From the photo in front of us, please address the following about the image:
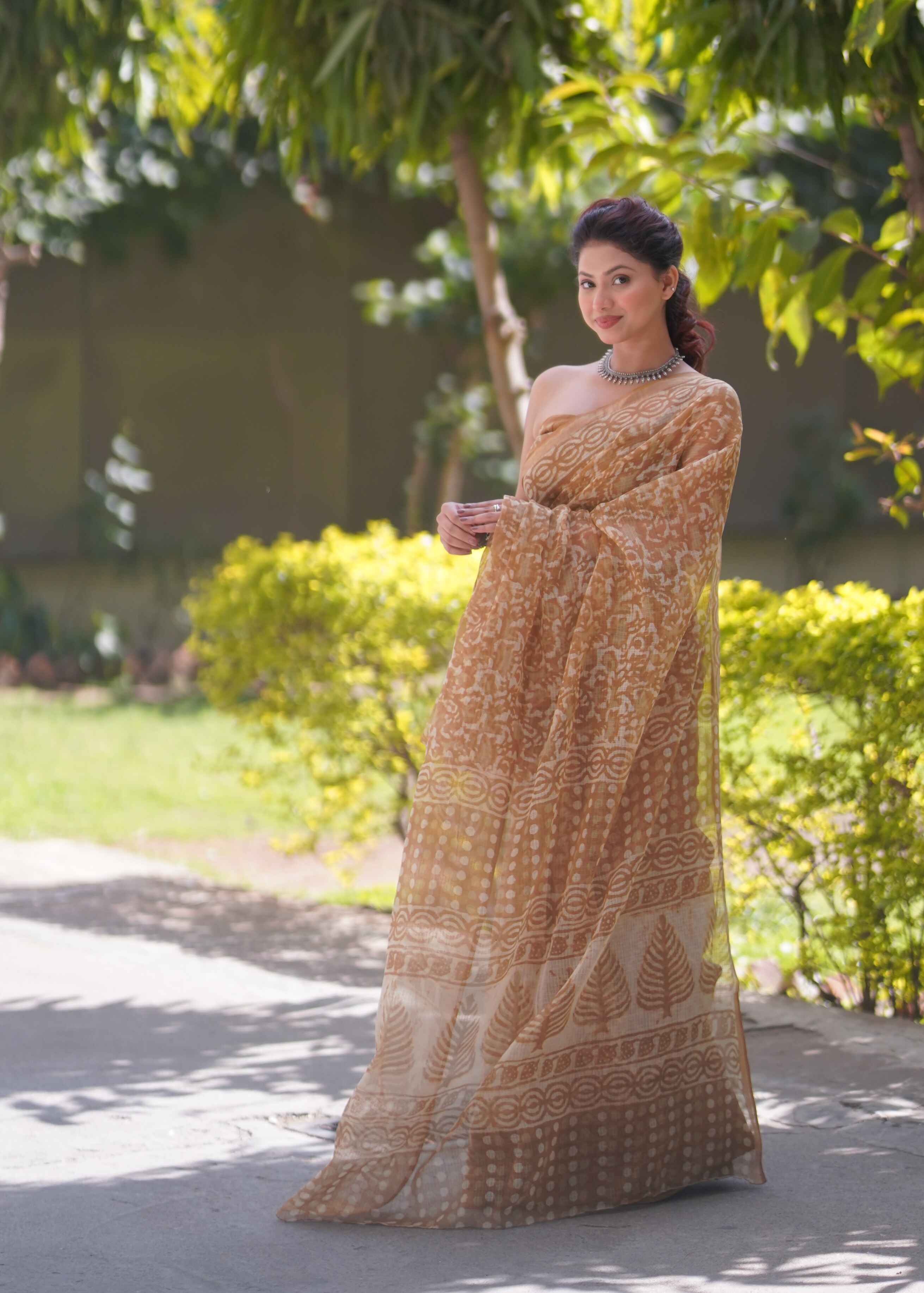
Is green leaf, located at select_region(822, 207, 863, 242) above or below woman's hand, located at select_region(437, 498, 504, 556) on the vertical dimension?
above

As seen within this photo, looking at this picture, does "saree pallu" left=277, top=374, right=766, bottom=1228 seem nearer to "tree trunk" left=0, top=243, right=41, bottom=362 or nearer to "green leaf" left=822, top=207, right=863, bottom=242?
"green leaf" left=822, top=207, right=863, bottom=242

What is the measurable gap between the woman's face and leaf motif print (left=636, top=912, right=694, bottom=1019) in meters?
1.17

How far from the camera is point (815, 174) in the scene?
55.3 ft

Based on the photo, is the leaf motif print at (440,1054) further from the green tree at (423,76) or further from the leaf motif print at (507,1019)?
the green tree at (423,76)

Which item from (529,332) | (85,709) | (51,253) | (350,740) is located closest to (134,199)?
(51,253)

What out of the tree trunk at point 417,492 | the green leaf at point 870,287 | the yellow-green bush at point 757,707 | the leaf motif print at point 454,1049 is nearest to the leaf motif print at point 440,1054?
the leaf motif print at point 454,1049

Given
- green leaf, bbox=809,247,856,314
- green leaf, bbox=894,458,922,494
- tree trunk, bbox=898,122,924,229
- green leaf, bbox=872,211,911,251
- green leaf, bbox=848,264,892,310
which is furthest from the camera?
green leaf, bbox=872,211,911,251

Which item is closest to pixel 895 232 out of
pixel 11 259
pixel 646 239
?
pixel 646 239

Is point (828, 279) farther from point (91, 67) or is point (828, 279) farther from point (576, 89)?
point (91, 67)

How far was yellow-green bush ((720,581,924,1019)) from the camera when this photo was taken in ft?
15.1

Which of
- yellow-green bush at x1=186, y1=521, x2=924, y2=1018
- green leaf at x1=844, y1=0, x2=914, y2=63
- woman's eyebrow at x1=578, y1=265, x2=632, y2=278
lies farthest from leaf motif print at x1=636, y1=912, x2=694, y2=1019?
green leaf at x1=844, y1=0, x2=914, y2=63

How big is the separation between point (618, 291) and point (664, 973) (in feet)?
4.43

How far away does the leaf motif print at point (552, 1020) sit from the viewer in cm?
315

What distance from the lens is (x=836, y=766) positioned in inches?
189
